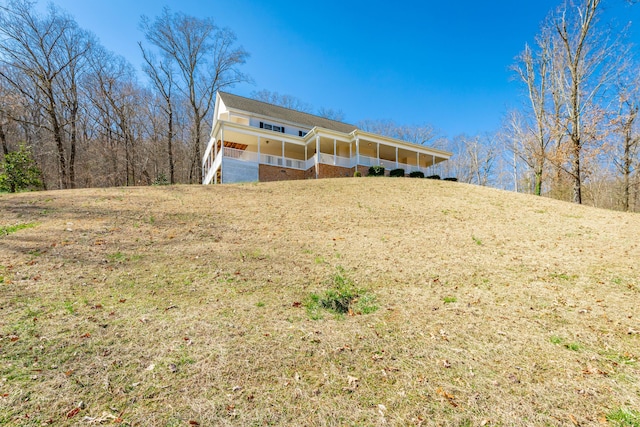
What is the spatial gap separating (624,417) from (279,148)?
22212 millimetres

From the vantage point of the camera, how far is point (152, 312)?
407cm

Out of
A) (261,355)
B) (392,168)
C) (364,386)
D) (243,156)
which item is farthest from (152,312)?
(392,168)

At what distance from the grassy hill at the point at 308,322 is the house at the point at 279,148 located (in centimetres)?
1056

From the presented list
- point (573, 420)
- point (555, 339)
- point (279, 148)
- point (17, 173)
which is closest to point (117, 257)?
point (573, 420)

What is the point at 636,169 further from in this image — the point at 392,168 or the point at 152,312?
the point at 152,312

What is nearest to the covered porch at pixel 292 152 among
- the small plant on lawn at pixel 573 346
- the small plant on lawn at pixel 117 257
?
the small plant on lawn at pixel 117 257

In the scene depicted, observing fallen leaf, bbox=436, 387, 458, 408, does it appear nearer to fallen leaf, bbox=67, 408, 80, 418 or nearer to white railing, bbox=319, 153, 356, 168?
fallen leaf, bbox=67, 408, 80, 418

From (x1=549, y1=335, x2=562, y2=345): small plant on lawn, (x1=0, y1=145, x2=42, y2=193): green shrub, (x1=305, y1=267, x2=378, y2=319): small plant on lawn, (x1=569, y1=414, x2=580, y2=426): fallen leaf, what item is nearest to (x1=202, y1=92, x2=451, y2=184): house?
(x1=0, y1=145, x2=42, y2=193): green shrub

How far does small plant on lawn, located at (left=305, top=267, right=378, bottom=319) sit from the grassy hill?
1.4 inches

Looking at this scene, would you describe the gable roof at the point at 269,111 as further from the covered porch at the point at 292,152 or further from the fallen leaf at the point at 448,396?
the fallen leaf at the point at 448,396

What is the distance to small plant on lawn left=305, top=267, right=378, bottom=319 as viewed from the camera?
4582 millimetres

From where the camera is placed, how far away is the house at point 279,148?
1852 centimetres

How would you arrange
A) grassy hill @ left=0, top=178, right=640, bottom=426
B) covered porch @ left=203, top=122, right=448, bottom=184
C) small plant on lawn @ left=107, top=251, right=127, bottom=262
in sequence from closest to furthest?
grassy hill @ left=0, top=178, right=640, bottom=426, small plant on lawn @ left=107, top=251, right=127, bottom=262, covered porch @ left=203, top=122, right=448, bottom=184

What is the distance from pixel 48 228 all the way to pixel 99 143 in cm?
2328
